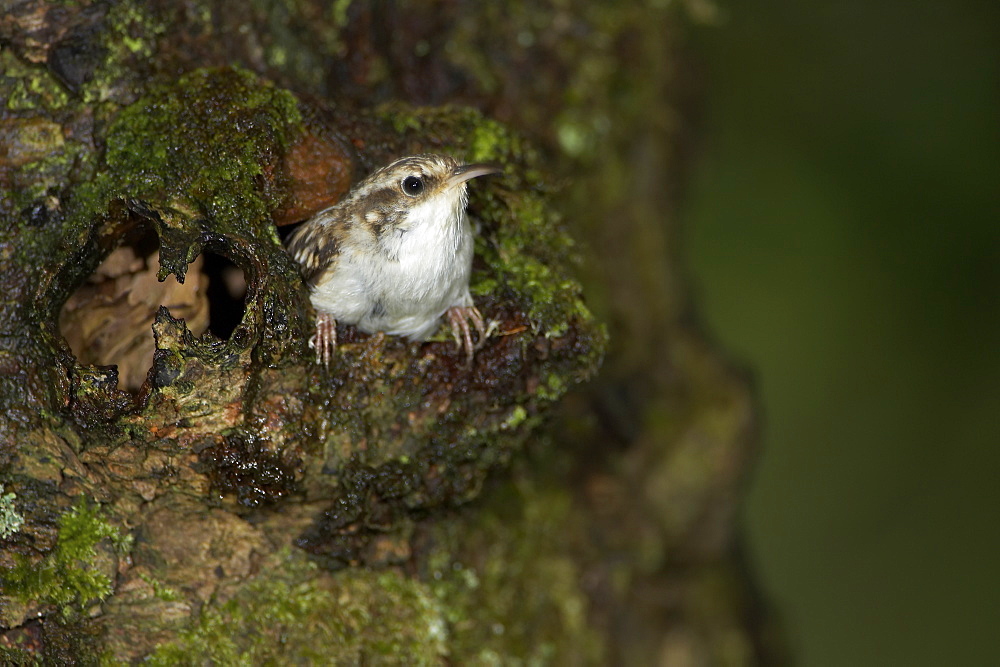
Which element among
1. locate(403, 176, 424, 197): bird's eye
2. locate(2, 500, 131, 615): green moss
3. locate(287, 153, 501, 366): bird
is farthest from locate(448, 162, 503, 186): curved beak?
locate(2, 500, 131, 615): green moss

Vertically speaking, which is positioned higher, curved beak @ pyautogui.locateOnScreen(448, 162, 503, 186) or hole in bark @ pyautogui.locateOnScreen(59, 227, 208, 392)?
curved beak @ pyautogui.locateOnScreen(448, 162, 503, 186)

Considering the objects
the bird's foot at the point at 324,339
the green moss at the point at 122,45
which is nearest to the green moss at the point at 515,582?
the bird's foot at the point at 324,339

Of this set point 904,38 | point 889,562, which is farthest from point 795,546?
point 904,38

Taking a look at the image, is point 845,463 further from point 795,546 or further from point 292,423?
point 292,423

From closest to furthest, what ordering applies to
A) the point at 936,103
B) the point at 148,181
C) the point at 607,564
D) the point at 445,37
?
the point at 148,181 < the point at 445,37 < the point at 607,564 < the point at 936,103

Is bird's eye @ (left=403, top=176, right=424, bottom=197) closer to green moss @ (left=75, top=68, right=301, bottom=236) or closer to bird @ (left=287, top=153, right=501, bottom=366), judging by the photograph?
bird @ (left=287, top=153, right=501, bottom=366)

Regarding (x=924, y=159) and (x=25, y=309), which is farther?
(x=924, y=159)

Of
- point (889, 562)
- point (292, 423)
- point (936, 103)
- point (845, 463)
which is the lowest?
point (889, 562)
